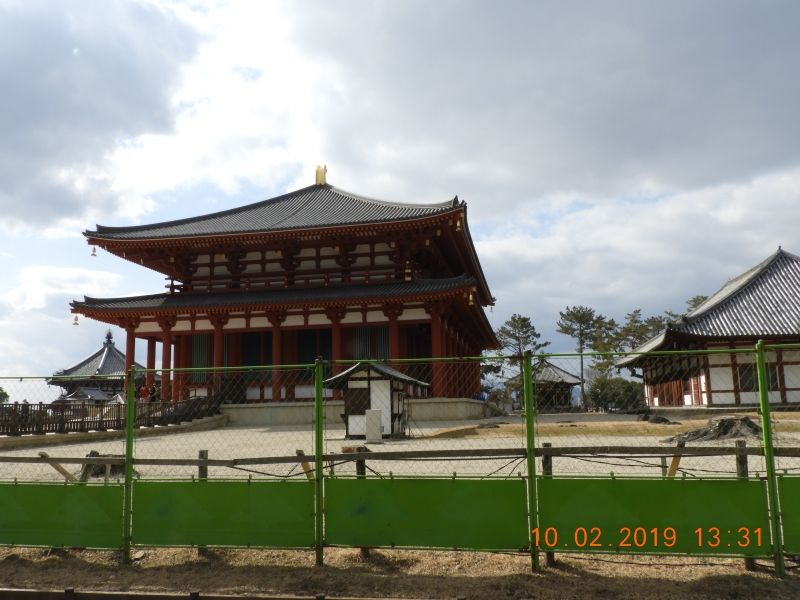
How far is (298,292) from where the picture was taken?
25391mm

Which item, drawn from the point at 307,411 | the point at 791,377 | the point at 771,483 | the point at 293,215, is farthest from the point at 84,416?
A: the point at 791,377

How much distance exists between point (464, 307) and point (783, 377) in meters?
12.4

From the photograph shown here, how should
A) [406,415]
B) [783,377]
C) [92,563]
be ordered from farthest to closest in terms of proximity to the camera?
[783,377]
[406,415]
[92,563]

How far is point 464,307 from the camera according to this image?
2684 centimetres

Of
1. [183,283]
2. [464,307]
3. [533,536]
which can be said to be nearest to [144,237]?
[183,283]

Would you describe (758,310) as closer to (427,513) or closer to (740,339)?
(740,339)

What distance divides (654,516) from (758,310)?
77.8 ft

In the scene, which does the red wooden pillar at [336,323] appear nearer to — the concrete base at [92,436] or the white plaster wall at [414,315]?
the white plaster wall at [414,315]

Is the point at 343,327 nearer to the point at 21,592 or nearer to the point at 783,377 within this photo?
the point at 783,377

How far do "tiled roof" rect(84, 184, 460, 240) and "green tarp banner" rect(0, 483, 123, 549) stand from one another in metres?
18.9

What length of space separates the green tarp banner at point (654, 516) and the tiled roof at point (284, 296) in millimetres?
17270

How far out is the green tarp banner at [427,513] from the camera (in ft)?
18.4

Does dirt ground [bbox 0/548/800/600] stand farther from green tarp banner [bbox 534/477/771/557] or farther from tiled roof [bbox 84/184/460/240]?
tiled roof [bbox 84/184/460/240]

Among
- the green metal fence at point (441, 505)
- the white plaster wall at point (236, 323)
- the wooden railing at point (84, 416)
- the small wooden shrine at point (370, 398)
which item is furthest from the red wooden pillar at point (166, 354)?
the green metal fence at point (441, 505)
